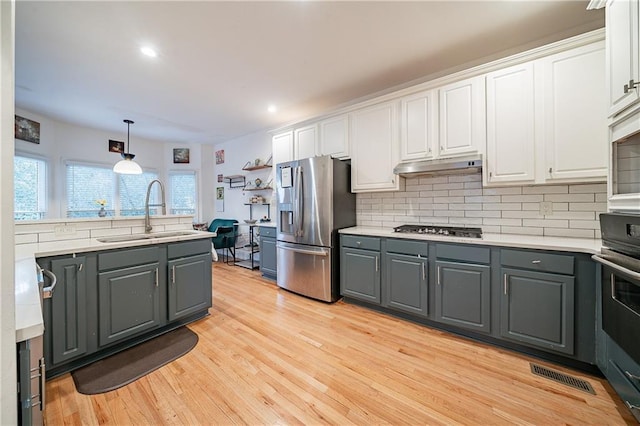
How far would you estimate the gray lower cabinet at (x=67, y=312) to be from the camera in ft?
5.48

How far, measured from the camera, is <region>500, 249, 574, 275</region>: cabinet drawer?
179cm

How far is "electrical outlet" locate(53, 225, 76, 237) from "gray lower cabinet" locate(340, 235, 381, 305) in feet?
8.35

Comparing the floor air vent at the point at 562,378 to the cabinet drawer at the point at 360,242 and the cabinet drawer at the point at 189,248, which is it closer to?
the cabinet drawer at the point at 360,242

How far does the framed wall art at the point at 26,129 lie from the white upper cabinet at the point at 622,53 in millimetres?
6598

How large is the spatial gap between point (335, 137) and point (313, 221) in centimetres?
117

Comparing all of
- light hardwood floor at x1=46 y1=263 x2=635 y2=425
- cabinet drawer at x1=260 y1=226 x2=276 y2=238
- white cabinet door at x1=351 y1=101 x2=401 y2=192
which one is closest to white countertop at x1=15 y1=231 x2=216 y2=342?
light hardwood floor at x1=46 y1=263 x2=635 y2=425

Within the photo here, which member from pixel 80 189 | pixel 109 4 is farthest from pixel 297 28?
pixel 80 189

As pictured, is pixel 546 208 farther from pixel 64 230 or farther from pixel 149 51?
pixel 64 230

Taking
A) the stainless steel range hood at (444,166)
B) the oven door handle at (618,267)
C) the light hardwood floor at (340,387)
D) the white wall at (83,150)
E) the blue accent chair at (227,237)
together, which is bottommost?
the light hardwood floor at (340,387)

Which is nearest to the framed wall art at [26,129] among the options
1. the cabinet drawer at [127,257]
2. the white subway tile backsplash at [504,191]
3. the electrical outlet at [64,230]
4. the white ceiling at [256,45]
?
the white ceiling at [256,45]

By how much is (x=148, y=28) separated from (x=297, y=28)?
49.8 inches

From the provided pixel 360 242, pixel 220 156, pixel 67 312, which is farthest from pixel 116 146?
pixel 360 242

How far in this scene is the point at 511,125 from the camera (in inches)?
86.3

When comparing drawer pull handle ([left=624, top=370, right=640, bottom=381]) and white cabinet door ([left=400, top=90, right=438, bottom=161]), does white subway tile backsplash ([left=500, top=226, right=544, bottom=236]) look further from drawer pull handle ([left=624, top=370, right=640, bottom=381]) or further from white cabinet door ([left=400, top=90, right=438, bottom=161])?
drawer pull handle ([left=624, top=370, right=640, bottom=381])
